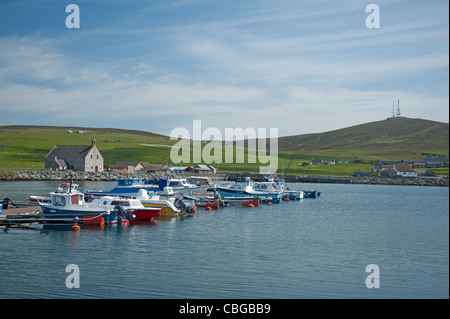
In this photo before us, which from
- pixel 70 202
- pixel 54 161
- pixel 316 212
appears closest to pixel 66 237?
pixel 70 202

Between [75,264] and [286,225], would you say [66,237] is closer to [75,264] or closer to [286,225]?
[75,264]

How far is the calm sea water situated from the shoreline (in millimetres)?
73483

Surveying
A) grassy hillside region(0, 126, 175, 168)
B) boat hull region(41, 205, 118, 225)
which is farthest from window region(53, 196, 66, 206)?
grassy hillside region(0, 126, 175, 168)

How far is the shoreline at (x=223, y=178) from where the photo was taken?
107500 millimetres

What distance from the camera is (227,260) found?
90.6 ft

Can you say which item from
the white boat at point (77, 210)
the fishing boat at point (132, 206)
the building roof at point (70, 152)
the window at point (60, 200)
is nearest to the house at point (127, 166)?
the building roof at point (70, 152)

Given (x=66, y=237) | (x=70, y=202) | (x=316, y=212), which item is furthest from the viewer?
(x=316, y=212)

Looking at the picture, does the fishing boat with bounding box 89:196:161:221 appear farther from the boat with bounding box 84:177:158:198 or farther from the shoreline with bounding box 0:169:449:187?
the shoreline with bounding box 0:169:449:187

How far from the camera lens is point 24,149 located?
166000 millimetres

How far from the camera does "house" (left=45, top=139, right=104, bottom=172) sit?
12556cm

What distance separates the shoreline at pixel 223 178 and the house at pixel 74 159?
496 cm

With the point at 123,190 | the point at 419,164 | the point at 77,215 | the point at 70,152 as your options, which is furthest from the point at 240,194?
the point at 419,164
